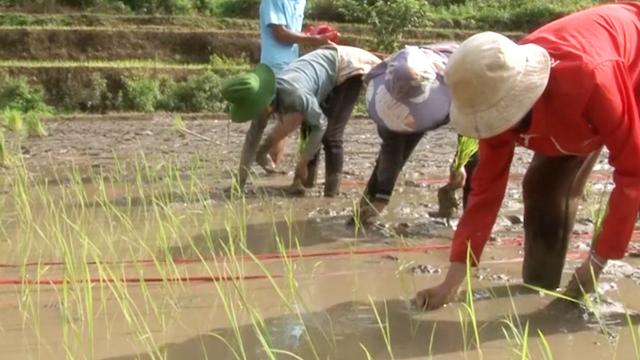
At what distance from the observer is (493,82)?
7.72 ft

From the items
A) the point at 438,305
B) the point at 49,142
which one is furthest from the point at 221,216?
the point at 49,142

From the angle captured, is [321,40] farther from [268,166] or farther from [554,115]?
[554,115]

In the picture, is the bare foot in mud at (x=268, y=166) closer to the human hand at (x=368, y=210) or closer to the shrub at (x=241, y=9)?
A: the human hand at (x=368, y=210)

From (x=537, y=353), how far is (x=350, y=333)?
463mm

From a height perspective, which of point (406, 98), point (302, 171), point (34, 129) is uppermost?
point (406, 98)

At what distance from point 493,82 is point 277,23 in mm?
2858

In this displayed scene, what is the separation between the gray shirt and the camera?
4.32 m

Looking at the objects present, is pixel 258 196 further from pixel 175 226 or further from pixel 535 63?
pixel 535 63

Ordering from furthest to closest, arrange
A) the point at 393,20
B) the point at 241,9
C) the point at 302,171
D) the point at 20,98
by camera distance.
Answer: the point at 241,9, the point at 393,20, the point at 20,98, the point at 302,171

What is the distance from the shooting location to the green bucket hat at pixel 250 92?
13.7 ft

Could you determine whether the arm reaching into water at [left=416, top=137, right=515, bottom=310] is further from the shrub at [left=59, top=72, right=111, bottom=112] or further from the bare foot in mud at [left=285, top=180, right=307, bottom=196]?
the shrub at [left=59, top=72, right=111, bottom=112]

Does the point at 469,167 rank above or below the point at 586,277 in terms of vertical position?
below

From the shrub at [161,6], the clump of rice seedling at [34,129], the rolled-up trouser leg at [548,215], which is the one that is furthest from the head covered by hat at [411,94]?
the shrub at [161,6]

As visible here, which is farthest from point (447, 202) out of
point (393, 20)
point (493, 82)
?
point (393, 20)
